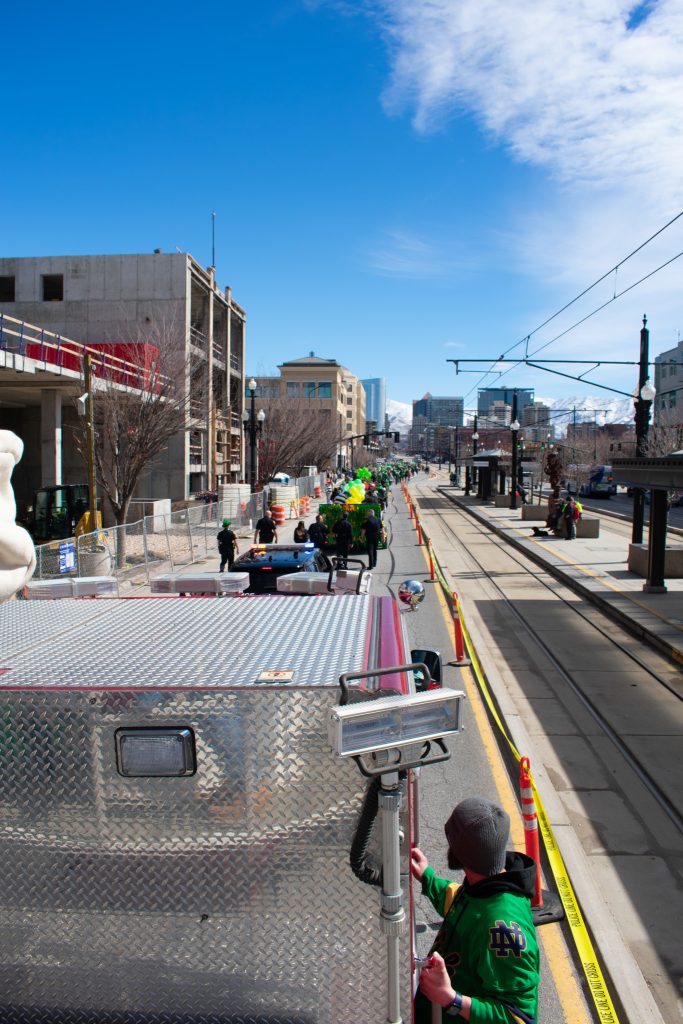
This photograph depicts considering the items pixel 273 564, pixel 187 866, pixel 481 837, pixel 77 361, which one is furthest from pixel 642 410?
pixel 187 866

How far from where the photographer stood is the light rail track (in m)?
7.09

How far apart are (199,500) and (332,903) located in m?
41.1

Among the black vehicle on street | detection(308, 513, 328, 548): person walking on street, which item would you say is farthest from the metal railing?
the black vehicle on street

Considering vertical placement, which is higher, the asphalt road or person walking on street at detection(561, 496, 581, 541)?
person walking on street at detection(561, 496, 581, 541)

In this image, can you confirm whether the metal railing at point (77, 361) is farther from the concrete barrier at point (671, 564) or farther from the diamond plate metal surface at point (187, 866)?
the diamond plate metal surface at point (187, 866)

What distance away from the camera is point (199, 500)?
43.0m

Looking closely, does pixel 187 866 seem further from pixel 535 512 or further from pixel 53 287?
pixel 53 287

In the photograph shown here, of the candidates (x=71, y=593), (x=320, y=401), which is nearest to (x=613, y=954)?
(x=71, y=593)

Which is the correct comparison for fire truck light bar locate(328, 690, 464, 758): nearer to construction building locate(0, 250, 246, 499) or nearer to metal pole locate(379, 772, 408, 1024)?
metal pole locate(379, 772, 408, 1024)

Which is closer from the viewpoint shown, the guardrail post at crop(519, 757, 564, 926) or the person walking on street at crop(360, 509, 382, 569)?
the guardrail post at crop(519, 757, 564, 926)

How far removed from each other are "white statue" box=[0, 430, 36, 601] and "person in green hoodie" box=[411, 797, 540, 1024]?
2176 mm

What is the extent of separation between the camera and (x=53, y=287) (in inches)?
1709

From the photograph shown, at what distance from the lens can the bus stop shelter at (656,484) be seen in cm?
1342

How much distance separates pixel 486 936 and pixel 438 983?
0.22 m
